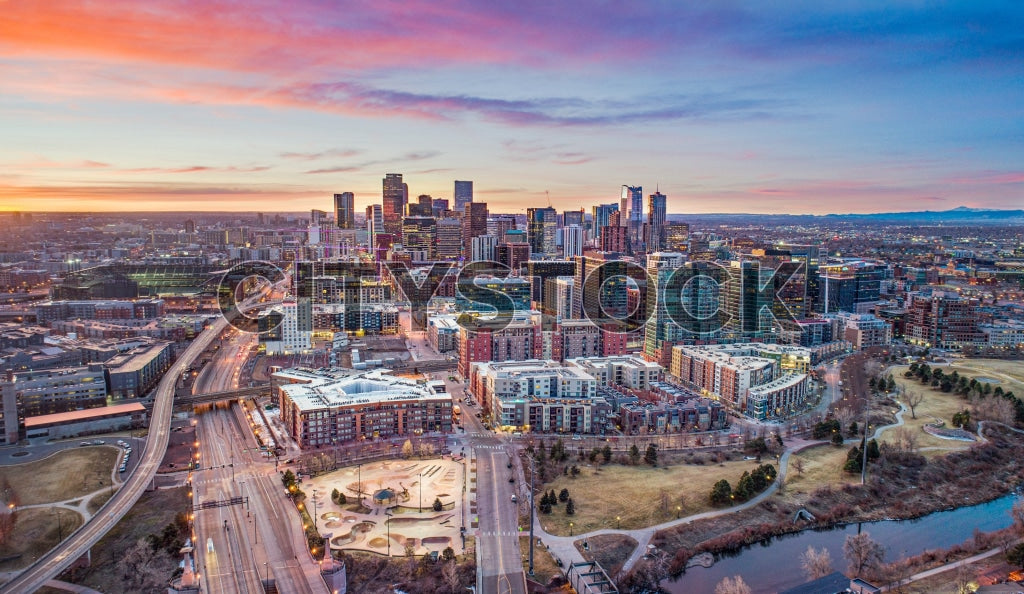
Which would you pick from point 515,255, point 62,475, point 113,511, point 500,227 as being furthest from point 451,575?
point 500,227

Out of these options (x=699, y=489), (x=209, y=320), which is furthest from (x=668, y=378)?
(x=209, y=320)

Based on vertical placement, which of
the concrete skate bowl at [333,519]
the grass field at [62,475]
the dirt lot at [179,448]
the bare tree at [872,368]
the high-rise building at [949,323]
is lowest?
the concrete skate bowl at [333,519]

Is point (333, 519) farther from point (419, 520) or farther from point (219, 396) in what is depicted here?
point (219, 396)

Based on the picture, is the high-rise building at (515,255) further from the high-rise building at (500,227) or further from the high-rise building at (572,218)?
the high-rise building at (572,218)

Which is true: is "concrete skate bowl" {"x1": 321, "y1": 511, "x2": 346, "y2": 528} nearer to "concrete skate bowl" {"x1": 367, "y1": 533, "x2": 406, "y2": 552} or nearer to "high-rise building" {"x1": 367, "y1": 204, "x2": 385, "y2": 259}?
"concrete skate bowl" {"x1": 367, "y1": 533, "x2": 406, "y2": 552}

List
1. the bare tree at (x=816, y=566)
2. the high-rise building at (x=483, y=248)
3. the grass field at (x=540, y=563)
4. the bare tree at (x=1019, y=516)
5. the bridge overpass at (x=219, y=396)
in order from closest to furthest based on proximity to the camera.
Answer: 1. the grass field at (x=540, y=563)
2. the bare tree at (x=816, y=566)
3. the bare tree at (x=1019, y=516)
4. the bridge overpass at (x=219, y=396)
5. the high-rise building at (x=483, y=248)

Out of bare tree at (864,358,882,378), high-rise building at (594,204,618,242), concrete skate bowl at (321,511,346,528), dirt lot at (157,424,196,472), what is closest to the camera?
concrete skate bowl at (321,511,346,528)

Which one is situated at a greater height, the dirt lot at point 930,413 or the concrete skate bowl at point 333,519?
the dirt lot at point 930,413

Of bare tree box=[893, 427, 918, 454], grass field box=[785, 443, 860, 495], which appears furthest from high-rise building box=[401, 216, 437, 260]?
grass field box=[785, 443, 860, 495]

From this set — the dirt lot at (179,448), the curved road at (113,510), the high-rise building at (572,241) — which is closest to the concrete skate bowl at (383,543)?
the curved road at (113,510)
